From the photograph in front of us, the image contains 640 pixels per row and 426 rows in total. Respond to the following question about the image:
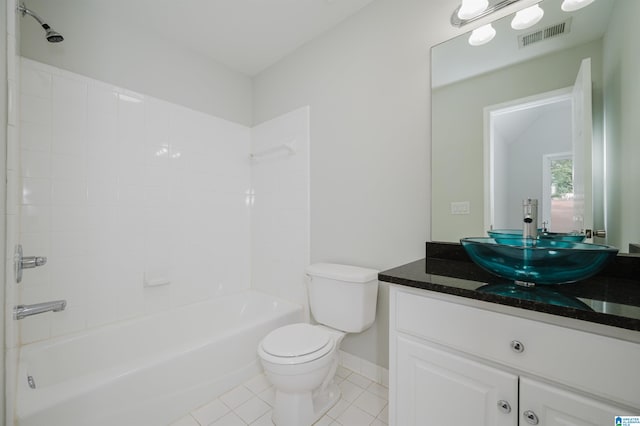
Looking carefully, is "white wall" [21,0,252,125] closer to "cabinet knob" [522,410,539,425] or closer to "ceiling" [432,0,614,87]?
"ceiling" [432,0,614,87]

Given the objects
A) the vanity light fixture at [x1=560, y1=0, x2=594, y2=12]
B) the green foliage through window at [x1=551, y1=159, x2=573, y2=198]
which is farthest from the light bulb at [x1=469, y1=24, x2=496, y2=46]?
the green foliage through window at [x1=551, y1=159, x2=573, y2=198]

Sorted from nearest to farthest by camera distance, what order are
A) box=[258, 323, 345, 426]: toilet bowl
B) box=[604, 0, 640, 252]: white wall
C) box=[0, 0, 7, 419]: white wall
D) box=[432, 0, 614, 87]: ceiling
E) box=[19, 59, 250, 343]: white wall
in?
box=[0, 0, 7, 419]: white wall < box=[604, 0, 640, 252]: white wall < box=[432, 0, 614, 87]: ceiling < box=[258, 323, 345, 426]: toilet bowl < box=[19, 59, 250, 343]: white wall

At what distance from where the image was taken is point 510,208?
4.08 ft

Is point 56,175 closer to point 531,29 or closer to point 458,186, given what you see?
point 458,186

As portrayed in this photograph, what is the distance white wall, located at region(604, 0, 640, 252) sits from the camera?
942 millimetres

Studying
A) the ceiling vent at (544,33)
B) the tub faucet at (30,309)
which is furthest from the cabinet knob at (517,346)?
the tub faucet at (30,309)

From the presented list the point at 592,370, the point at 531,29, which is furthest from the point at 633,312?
the point at 531,29

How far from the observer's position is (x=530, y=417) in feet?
2.37

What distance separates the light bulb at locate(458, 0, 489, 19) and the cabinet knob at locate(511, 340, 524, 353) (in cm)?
148

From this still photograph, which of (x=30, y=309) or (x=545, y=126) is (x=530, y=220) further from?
(x=30, y=309)

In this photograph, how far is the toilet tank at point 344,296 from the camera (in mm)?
1556

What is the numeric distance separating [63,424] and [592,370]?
184cm

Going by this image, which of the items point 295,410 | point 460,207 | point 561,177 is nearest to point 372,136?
point 460,207

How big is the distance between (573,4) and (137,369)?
2545mm
